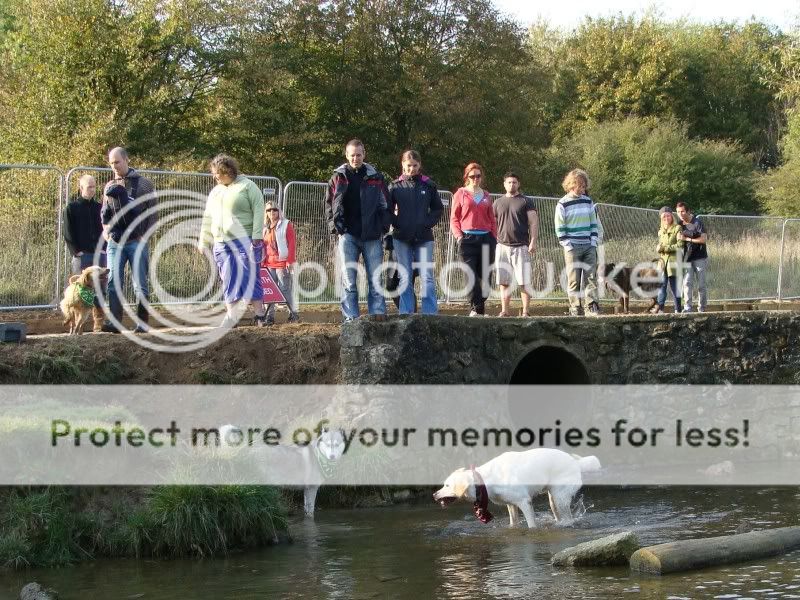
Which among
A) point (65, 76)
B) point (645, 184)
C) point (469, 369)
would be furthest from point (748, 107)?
point (469, 369)

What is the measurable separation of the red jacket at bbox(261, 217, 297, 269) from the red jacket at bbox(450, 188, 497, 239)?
2342 millimetres

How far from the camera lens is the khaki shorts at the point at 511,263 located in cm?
1448

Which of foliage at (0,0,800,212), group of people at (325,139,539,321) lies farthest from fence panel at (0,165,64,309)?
foliage at (0,0,800,212)

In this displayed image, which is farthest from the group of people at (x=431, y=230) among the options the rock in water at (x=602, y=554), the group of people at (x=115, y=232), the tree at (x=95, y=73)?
the tree at (x=95, y=73)

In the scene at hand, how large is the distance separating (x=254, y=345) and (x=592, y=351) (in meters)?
4.44

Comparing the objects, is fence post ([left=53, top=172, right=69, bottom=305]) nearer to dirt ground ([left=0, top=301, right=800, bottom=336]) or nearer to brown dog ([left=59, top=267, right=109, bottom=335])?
dirt ground ([left=0, top=301, right=800, bottom=336])

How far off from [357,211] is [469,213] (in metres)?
2.05

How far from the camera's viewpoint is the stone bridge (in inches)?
507

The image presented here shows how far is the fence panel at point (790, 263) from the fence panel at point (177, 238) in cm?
1238

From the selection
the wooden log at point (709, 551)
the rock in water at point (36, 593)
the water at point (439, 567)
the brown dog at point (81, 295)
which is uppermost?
the brown dog at point (81, 295)

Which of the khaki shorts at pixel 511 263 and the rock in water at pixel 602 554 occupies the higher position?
the khaki shorts at pixel 511 263

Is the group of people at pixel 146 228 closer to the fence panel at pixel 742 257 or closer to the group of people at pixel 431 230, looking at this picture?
the group of people at pixel 431 230

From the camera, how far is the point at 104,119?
26.1 m

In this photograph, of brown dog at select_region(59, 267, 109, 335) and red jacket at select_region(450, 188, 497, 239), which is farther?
red jacket at select_region(450, 188, 497, 239)
